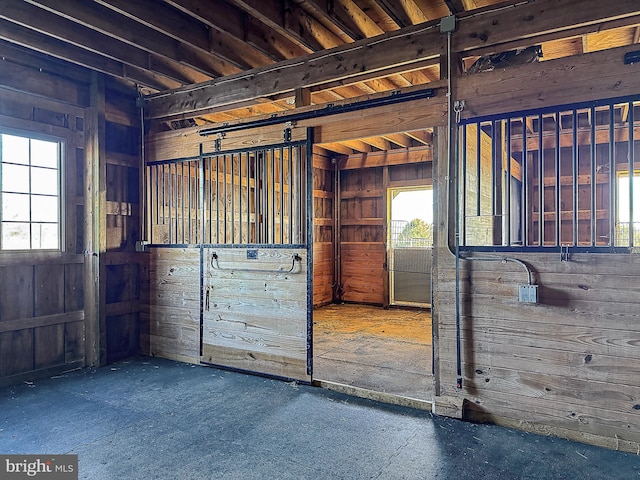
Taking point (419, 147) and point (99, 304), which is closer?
point (99, 304)

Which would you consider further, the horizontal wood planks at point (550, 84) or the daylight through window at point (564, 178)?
the daylight through window at point (564, 178)

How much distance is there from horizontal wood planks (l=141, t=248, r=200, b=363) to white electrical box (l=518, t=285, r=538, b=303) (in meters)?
2.74

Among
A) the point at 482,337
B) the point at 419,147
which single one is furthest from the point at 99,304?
the point at 419,147

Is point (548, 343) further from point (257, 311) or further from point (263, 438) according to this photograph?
point (257, 311)

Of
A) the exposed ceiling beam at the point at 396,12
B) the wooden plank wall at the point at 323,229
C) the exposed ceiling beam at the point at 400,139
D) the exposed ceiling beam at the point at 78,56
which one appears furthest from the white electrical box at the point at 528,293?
the wooden plank wall at the point at 323,229

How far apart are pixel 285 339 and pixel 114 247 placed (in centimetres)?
192

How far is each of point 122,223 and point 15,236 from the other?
35.3 inches

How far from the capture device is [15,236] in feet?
11.4

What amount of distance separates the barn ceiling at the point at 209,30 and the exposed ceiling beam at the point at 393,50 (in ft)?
0.30

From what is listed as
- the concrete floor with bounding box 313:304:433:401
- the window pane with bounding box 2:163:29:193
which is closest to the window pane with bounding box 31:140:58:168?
the window pane with bounding box 2:163:29:193

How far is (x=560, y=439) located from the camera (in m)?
2.46

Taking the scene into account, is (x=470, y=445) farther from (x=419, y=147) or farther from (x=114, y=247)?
(x=419, y=147)

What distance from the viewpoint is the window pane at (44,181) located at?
3595 millimetres

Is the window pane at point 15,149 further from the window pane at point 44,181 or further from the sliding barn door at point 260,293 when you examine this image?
the sliding barn door at point 260,293
